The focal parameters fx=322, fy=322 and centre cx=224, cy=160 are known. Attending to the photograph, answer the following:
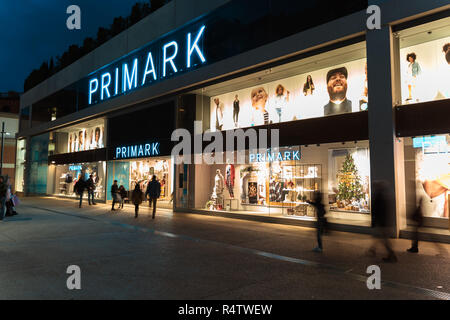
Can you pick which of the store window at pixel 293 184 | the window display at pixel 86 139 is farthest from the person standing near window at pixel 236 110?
the window display at pixel 86 139

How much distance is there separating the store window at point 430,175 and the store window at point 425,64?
154 cm

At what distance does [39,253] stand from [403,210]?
406 inches

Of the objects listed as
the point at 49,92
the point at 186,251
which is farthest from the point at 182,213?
the point at 49,92

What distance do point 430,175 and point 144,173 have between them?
1634 cm

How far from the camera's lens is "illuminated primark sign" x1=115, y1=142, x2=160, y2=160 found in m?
19.0

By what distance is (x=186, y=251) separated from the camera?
26.1 ft

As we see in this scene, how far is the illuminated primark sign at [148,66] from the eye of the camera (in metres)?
17.1

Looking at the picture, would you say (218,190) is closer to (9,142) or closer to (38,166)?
(38,166)

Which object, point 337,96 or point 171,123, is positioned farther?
point 171,123

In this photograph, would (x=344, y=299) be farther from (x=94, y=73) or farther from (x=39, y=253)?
(x=94, y=73)

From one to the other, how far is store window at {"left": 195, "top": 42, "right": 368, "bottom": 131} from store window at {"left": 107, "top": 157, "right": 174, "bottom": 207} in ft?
15.8

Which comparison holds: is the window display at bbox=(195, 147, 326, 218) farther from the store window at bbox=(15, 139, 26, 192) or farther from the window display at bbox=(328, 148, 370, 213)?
the store window at bbox=(15, 139, 26, 192)

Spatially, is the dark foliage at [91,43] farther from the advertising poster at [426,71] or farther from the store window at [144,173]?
the advertising poster at [426,71]

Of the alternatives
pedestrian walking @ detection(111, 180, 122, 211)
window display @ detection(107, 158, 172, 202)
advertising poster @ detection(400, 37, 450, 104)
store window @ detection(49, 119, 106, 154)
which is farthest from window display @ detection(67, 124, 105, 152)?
advertising poster @ detection(400, 37, 450, 104)
